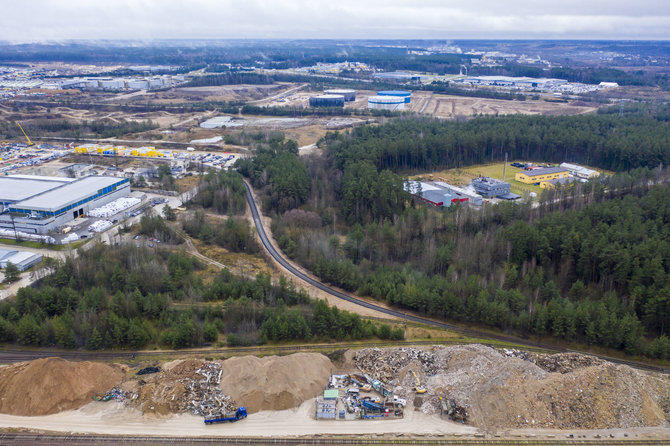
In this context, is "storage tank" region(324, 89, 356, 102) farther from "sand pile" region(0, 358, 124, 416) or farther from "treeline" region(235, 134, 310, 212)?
"sand pile" region(0, 358, 124, 416)

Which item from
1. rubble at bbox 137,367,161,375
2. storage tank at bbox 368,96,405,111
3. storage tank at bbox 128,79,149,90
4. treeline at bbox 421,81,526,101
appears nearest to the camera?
rubble at bbox 137,367,161,375

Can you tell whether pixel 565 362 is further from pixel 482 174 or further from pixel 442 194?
pixel 482 174

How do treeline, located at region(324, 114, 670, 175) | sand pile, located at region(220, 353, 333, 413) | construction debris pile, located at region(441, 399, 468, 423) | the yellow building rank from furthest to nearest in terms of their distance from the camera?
treeline, located at region(324, 114, 670, 175)
the yellow building
sand pile, located at region(220, 353, 333, 413)
construction debris pile, located at region(441, 399, 468, 423)

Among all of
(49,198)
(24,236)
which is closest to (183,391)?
(24,236)

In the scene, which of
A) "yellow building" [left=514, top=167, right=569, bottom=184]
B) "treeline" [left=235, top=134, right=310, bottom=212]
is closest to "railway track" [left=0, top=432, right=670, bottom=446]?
"treeline" [left=235, top=134, right=310, bottom=212]

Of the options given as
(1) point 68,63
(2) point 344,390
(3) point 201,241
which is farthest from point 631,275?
(1) point 68,63
